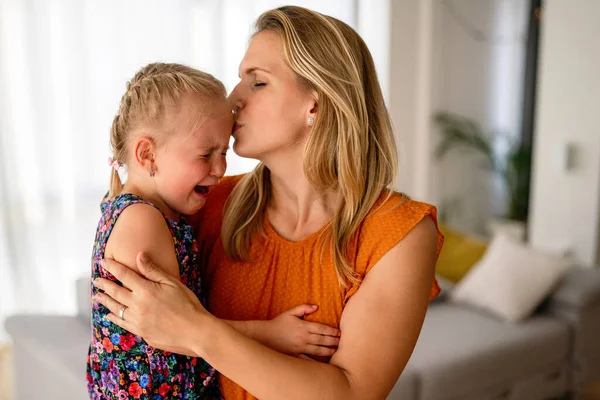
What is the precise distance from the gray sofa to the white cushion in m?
0.07

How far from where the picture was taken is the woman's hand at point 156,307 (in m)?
1.20

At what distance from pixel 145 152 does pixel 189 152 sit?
9cm

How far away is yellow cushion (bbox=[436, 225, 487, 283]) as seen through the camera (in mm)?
3779

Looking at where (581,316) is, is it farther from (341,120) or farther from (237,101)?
(237,101)

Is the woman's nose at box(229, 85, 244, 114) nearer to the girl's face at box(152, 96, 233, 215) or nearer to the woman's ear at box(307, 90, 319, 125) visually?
the girl's face at box(152, 96, 233, 215)

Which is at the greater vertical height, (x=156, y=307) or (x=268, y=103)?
(x=268, y=103)

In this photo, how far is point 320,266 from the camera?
1437 mm

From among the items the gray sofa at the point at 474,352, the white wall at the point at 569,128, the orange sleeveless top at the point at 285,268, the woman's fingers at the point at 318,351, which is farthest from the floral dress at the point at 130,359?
the white wall at the point at 569,128

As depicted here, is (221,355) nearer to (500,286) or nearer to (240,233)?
(240,233)

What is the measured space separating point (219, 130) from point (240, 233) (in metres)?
0.26

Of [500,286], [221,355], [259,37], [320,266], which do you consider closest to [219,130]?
[259,37]

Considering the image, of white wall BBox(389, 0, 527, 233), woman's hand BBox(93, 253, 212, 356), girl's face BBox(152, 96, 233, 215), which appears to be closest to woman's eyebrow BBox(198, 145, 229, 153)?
girl's face BBox(152, 96, 233, 215)

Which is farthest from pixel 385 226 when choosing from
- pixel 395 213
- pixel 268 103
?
pixel 268 103

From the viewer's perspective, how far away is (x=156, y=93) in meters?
1.34
